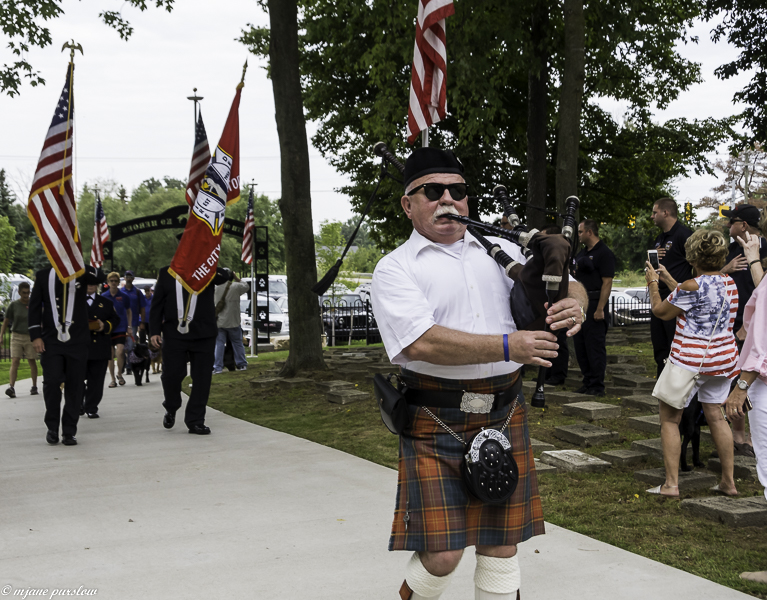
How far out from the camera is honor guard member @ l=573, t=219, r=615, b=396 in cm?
941

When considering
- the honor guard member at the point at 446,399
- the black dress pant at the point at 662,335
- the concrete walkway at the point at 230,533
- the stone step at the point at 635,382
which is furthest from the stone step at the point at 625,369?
the honor guard member at the point at 446,399

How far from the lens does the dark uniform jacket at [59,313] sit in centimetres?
802

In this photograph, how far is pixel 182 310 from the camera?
860 centimetres

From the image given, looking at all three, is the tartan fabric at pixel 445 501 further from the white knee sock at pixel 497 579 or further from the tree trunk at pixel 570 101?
the tree trunk at pixel 570 101

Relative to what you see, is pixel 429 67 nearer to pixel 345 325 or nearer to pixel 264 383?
pixel 264 383

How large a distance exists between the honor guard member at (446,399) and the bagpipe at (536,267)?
9 cm

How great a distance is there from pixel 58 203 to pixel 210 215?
1.79 metres

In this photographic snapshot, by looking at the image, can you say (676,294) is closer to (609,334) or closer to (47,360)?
(47,360)

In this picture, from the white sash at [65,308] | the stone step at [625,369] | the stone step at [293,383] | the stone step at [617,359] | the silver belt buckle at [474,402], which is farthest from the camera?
the stone step at [617,359]

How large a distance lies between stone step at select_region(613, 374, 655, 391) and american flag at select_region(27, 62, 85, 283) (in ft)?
22.3

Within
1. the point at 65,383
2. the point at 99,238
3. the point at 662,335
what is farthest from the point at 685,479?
the point at 99,238

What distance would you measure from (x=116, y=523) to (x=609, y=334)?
15.3 meters

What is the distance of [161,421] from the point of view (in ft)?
31.3

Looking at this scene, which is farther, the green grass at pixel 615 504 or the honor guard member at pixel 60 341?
the honor guard member at pixel 60 341
